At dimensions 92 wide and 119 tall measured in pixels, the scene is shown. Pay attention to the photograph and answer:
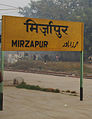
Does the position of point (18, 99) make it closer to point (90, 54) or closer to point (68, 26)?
point (68, 26)

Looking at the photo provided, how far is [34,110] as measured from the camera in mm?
8242

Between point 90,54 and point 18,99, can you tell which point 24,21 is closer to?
point 18,99

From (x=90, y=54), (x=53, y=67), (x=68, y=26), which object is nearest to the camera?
(x=68, y=26)

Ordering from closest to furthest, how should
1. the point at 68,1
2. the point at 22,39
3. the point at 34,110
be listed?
the point at 34,110, the point at 22,39, the point at 68,1

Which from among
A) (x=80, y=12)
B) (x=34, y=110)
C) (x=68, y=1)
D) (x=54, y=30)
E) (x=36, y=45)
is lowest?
(x=34, y=110)

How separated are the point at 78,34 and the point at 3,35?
3.45 meters

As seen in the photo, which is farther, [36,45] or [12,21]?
[36,45]

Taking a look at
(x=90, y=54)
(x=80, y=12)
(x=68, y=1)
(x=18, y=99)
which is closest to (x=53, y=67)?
(x=90, y=54)

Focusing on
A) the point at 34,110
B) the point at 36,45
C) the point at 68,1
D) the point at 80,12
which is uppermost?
the point at 68,1

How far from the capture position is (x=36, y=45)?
9117 mm

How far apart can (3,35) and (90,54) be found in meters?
40.6

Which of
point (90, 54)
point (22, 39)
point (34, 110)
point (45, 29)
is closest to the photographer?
point (34, 110)

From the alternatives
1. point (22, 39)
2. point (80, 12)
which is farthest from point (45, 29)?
point (80, 12)

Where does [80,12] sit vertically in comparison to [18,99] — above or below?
above
